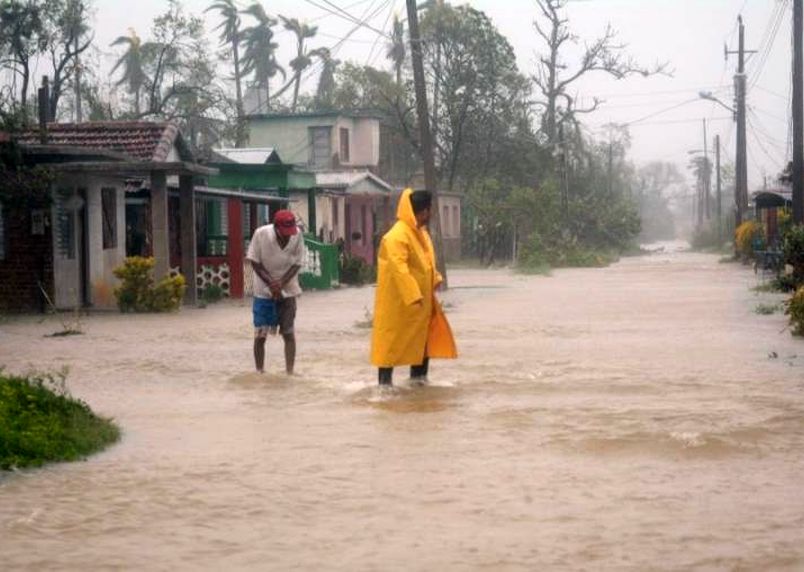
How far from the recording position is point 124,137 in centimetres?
2831

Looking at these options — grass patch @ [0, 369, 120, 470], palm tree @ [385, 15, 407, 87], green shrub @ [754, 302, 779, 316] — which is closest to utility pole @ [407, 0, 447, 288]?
green shrub @ [754, 302, 779, 316]

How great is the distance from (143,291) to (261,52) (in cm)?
5377

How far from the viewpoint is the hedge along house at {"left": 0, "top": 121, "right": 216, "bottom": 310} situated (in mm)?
23344

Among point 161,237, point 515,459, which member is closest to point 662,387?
point 515,459

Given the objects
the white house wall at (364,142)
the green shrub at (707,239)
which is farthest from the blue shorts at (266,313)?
the green shrub at (707,239)

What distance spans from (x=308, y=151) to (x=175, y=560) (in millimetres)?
47857

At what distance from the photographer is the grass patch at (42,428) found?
8.66 m

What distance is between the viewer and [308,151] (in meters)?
53.7

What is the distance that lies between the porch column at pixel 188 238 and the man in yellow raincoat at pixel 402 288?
14.2m

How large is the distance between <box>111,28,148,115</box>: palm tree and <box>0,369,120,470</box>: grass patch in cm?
5625

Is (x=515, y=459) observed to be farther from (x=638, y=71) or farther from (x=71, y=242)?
(x=638, y=71)

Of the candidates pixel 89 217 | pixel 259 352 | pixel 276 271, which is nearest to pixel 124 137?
pixel 89 217

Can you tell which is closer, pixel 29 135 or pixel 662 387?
pixel 662 387

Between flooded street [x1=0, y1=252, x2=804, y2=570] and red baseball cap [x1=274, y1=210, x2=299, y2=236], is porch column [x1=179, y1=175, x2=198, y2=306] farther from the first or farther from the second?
red baseball cap [x1=274, y1=210, x2=299, y2=236]
